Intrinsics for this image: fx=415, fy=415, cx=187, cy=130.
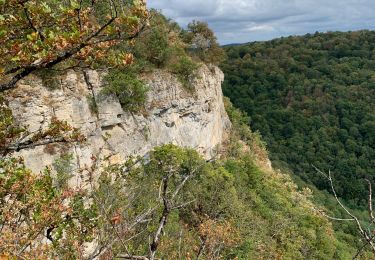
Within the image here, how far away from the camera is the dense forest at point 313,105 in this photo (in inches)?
2341

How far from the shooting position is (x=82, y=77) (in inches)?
752

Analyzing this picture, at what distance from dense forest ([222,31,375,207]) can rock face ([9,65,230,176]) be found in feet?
85.0

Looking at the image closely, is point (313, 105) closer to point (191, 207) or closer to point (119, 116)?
point (191, 207)

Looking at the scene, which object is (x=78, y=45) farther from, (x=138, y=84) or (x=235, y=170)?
(x=235, y=170)

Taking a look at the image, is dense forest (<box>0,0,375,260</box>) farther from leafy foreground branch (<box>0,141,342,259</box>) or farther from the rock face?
the rock face

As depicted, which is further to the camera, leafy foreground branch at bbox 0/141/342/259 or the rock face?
the rock face

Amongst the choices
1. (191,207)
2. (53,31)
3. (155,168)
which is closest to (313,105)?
(191,207)

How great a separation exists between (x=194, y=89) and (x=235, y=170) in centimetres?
614

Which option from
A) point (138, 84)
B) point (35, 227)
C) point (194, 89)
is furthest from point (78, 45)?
point (194, 89)

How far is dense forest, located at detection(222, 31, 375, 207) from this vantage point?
59.5 meters

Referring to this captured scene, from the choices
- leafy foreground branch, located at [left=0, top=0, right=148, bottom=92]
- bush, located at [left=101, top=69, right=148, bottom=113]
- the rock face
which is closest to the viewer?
leafy foreground branch, located at [left=0, top=0, right=148, bottom=92]

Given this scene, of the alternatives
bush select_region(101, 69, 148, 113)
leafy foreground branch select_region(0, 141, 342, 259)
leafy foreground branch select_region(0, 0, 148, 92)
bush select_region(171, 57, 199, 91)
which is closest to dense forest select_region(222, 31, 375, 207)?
leafy foreground branch select_region(0, 141, 342, 259)

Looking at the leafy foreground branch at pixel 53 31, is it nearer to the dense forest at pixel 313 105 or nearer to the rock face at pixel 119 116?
the rock face at pixel 119 116

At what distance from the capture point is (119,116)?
2111cm
